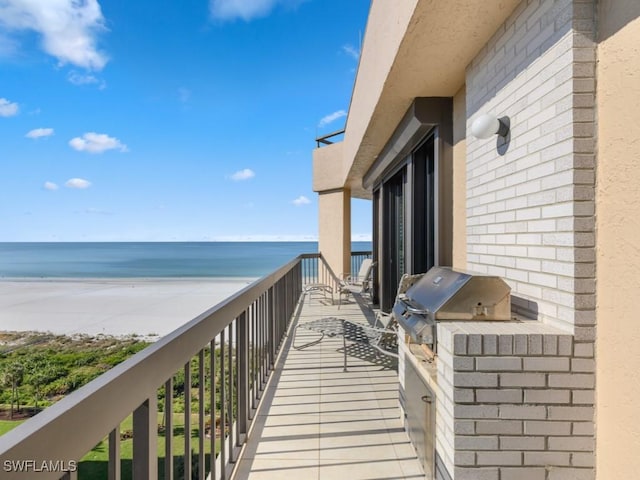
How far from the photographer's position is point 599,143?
147 cm

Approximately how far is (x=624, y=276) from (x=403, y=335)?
150cm

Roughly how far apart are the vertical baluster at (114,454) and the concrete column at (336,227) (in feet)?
27.0

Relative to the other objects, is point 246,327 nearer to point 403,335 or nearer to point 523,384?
point 403,335

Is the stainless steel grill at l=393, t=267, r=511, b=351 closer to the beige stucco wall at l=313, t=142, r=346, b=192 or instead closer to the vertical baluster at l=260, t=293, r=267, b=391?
the vertical baluster at l=260, t=293, r=267, b=391

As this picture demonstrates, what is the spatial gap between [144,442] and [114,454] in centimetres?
18

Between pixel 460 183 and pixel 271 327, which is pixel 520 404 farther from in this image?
pixel 271 327

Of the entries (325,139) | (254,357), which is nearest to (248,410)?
(254,357)

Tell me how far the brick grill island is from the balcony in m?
0.65

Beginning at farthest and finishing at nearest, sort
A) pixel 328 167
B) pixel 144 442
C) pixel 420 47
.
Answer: pixel 328 167, pixel 420 47, pixel 144 442

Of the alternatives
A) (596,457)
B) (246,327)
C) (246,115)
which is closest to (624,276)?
(596,457)

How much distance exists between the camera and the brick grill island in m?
1.52

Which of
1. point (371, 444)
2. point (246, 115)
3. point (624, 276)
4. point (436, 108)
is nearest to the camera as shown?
point (624, 276)

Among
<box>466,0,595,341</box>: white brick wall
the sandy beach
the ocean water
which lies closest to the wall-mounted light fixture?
<box>466,0,595,341</box>: white brick wall

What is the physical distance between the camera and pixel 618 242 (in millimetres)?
1382
